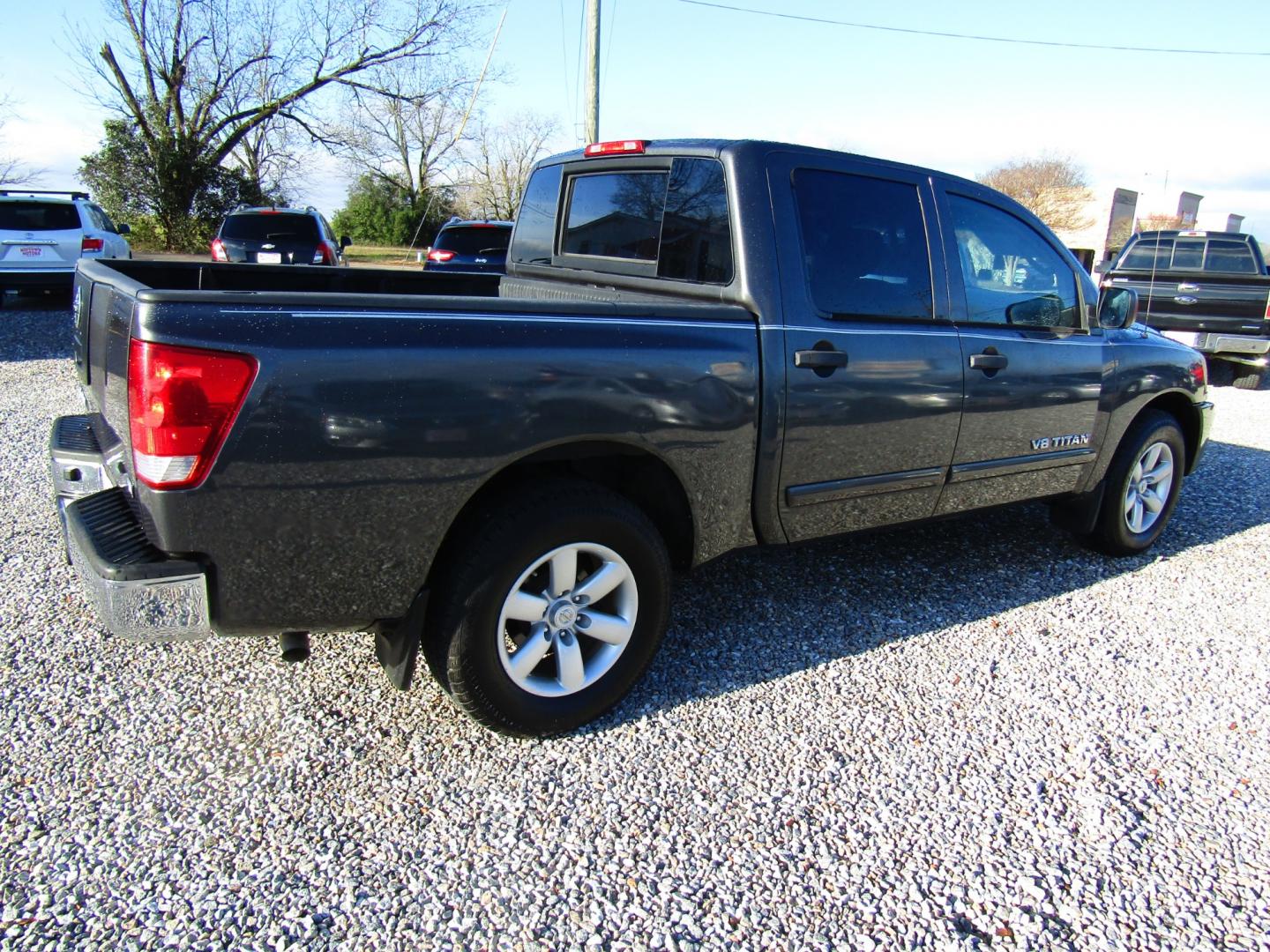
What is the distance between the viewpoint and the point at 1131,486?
183 inches

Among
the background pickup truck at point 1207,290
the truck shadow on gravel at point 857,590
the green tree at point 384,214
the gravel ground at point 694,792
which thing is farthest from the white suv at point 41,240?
the green tree at point 384,214

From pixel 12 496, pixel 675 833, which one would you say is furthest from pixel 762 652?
pixel 12 496

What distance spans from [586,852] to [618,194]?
2.53m

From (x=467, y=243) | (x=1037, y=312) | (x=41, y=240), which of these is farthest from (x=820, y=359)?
(x=41, y=240)

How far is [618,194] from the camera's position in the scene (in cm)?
367

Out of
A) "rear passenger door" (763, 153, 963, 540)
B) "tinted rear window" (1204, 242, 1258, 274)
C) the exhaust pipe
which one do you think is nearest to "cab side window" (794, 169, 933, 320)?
"rear passenger door" (763, 153, 963, 540)

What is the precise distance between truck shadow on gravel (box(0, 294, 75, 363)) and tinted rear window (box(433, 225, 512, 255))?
488 cm

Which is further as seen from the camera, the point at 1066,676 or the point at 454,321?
the point at 1066,676

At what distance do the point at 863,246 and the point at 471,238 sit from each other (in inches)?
401

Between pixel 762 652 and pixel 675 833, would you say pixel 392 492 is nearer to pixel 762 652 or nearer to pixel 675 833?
pixel 675 833

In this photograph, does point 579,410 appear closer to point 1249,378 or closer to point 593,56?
point 1249,378

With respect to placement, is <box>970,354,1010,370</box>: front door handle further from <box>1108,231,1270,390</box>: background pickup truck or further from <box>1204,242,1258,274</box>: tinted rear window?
<box>1204,242,1258,274</box>: tinted rear window

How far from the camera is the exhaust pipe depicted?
2.53 metres

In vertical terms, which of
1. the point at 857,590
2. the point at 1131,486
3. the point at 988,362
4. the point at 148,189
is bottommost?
the point at 857,590
